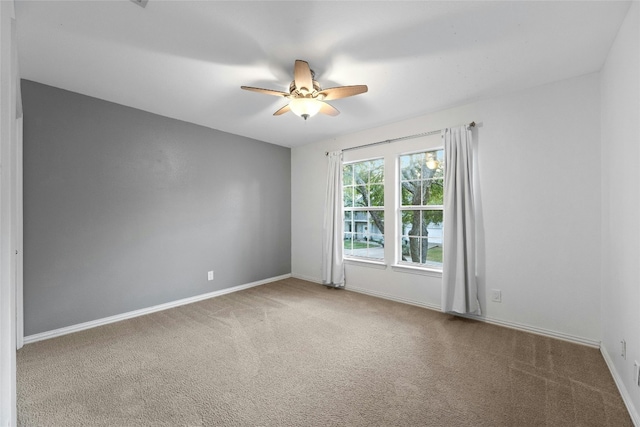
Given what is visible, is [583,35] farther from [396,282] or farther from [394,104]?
[396,282]

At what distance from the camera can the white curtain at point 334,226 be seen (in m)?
4.38

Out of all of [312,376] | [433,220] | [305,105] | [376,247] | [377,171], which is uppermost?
[305,105]

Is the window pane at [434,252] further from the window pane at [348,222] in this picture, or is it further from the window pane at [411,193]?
the window pane at [348,222]

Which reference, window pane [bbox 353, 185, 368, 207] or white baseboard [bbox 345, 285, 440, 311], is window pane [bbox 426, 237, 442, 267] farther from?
window pane [bbox 353, 185, 368, 207]

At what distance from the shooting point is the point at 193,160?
151 inches

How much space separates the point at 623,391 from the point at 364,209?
122 inches

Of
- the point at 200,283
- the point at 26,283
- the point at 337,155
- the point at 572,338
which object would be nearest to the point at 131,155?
the point at 26,283

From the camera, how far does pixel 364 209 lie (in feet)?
14.2

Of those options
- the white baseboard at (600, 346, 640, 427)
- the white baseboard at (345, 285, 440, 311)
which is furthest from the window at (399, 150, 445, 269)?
the white baseboard at (600, 346, 640, 427)

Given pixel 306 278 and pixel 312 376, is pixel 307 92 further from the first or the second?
pixel 306 278

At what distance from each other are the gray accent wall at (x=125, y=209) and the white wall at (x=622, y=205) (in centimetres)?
416

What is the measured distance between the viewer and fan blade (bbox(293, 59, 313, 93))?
82.9 inches

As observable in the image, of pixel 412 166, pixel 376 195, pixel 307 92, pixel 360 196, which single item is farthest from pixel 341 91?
pixel 360 196

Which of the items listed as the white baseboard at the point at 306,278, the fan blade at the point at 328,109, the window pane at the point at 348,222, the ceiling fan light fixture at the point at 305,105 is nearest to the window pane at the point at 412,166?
the window pane at the point at 348,222
